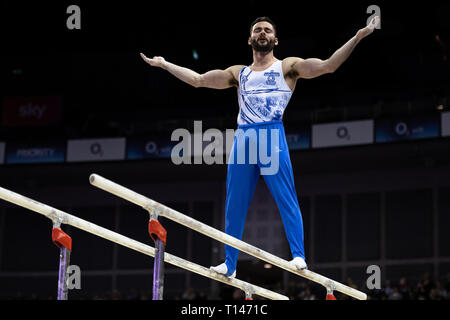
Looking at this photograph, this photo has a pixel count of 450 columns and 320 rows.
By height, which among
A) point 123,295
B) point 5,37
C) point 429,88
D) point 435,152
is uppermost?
point 5,37

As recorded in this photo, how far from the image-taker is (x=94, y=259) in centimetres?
2288

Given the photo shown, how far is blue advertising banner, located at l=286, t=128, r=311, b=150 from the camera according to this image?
762 inches

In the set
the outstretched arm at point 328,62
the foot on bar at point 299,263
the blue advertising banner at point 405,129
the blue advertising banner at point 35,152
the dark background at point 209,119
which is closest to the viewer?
the outstretched arm at point 328,62

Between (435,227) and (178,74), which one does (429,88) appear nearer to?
(435,227)

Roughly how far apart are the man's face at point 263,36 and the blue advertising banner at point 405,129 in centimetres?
1298

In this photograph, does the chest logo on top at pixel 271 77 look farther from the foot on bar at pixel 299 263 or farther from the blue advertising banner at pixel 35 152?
the blue advertising banner at pixel 35 152

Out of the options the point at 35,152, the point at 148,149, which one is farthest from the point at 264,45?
the point at 35,152

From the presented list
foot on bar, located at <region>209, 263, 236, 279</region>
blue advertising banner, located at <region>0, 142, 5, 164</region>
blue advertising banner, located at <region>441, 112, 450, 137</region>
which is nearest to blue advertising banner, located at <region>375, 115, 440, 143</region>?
blue advertising banner, located at <region>441, 112, 450, 137</region>

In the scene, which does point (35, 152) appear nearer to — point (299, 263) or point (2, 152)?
point (2, 152)

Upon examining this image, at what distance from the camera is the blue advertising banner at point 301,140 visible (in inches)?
762

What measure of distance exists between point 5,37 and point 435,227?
15605mm

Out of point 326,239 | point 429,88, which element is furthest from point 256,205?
point 429,88

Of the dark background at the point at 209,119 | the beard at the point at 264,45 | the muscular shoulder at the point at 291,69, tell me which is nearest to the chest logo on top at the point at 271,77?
the muscular shoulder at the point at 291,69
